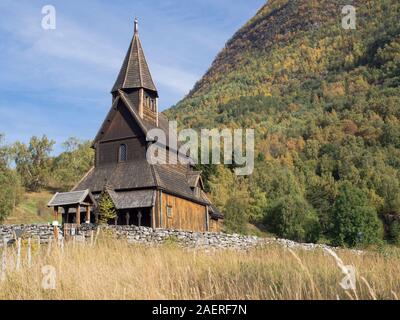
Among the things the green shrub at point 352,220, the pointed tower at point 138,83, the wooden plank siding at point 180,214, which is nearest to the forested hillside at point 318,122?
the green shrub at point 352,220

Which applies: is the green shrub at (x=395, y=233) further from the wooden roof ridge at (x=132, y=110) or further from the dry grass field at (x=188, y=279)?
the dry grass field at (x=188, y=279)

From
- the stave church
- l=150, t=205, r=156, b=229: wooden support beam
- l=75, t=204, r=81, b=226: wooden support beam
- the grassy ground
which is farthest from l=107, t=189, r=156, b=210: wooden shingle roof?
the grassy ground

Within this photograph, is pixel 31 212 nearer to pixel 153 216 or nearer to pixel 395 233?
pixel 153 216

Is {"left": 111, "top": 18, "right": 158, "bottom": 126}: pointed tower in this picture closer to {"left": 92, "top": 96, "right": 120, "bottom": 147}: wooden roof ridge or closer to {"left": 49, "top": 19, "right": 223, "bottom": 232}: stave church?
{"left": 49, "top": 19, "right": 223, "bottom": 232}: stave church

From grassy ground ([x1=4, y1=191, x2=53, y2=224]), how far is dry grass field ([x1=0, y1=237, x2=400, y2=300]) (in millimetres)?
39305

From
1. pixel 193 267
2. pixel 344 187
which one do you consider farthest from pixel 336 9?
pixel 193 267

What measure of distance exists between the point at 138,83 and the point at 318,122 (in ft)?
251

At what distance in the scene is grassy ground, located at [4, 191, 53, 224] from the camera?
48469 mm

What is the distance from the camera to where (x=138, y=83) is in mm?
33750

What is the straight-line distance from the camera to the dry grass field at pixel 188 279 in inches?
264

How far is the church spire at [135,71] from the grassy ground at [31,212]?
20.1 m

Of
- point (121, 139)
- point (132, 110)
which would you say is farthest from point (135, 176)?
point (132, 110)

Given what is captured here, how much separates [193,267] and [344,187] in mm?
49459
